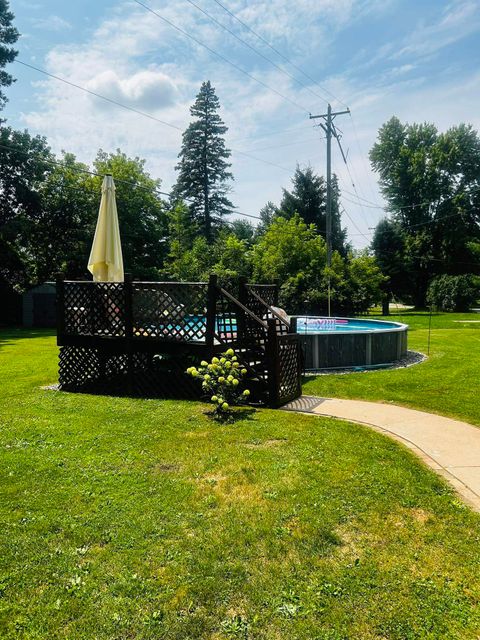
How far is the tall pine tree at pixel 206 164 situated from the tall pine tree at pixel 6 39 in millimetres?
14924

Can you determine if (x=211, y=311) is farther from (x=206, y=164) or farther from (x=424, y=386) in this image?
(x=206, y=164)

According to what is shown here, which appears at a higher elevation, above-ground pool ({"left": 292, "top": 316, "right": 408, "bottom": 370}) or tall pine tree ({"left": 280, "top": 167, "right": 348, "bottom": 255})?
tall pine tree ({"left": 280, "top": 167, "right": 348, "bottom": 255})

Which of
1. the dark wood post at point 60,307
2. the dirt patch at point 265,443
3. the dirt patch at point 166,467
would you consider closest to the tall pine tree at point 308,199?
the dark wood post at point 60,307

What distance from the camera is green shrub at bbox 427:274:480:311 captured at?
1251 inches

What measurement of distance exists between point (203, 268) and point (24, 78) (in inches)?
491

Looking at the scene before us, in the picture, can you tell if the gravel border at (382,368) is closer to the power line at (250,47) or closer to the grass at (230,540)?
the grass at (230,540)

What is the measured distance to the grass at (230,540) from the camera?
86.1 inches

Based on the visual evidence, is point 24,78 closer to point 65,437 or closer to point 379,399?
point 65,437

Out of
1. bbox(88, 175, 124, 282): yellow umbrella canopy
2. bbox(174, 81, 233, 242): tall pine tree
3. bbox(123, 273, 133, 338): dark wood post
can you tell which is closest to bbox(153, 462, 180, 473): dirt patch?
bbox(123, 273, 133, 338): dark wood post

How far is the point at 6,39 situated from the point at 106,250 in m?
24.4

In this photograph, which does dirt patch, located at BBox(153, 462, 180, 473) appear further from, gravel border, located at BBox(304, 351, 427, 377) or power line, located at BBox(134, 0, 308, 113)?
power line, located at BBox(134, 0, 308, 113)

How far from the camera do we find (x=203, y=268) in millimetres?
24391

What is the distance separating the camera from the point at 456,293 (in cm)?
3183

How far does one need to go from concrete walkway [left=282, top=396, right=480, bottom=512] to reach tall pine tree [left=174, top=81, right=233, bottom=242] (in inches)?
1243
